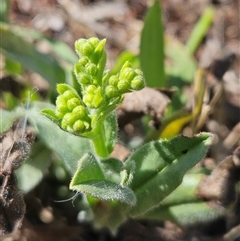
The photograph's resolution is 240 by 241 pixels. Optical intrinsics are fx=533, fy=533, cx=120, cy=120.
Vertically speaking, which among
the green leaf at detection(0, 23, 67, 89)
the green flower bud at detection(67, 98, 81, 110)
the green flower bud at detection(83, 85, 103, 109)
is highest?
the green flower bud at detection(83, 85, 103, 109)

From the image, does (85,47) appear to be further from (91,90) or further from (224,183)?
(224,183)

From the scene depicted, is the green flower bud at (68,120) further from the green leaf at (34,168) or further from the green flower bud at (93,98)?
the green leaf at (34,168)

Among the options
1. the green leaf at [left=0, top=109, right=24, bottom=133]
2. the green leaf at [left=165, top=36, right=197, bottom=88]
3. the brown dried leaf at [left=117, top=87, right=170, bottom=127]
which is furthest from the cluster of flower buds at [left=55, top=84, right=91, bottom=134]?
the green leaf at [left=165, top=36, right=197, bottom=88]

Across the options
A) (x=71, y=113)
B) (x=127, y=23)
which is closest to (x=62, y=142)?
(x=71, y=113)

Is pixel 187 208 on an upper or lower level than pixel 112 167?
lower

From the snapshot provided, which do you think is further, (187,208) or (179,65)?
(179,65)

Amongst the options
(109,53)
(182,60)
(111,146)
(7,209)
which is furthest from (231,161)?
(109,53)

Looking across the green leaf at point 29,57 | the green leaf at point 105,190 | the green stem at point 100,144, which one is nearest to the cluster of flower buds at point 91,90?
the green stem at point 100,144

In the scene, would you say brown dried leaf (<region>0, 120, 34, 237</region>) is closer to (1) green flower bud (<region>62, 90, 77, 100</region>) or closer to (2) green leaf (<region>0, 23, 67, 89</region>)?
(1) green flower bud (<region>62, 90, 77, 100</region>)
